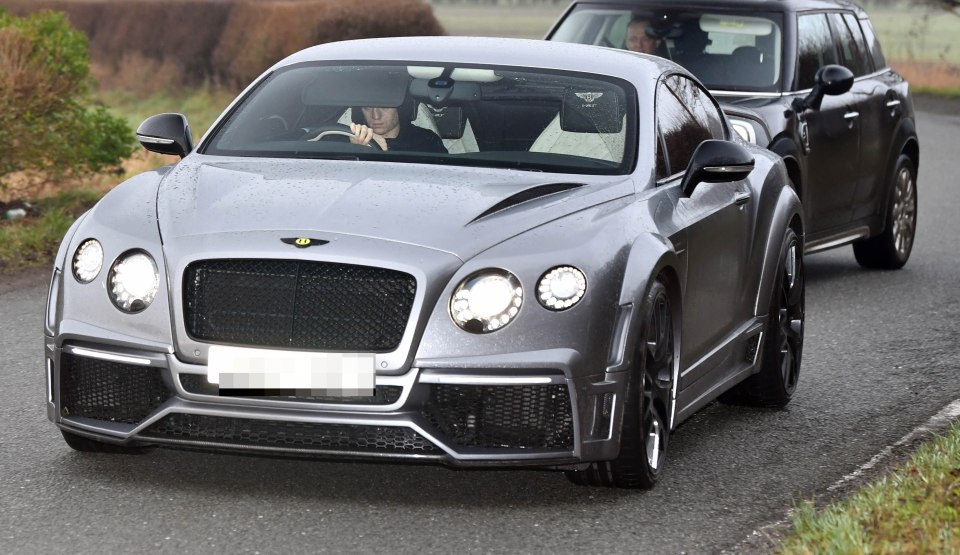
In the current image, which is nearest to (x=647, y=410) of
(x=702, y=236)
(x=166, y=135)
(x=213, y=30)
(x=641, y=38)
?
(x=702, y=236)

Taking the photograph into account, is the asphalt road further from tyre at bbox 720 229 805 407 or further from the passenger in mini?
the passenger in mini

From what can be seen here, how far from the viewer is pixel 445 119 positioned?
286 inches

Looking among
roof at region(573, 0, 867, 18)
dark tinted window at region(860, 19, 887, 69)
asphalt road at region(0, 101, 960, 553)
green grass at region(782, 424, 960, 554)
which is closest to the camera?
green grass at region(782, 424, 960, 554)

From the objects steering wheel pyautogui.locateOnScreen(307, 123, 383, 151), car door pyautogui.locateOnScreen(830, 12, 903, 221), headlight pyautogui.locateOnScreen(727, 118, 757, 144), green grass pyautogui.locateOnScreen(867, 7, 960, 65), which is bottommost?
green grass pyautogui.locateOnScreen(867, 7, 960, 65)

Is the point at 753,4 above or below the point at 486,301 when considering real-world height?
below

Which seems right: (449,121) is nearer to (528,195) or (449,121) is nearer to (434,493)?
(528,195)

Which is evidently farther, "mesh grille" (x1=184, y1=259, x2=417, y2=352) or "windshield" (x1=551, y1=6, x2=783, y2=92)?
"windshield" (x1=551, y1=6, x2=783, y2=92)

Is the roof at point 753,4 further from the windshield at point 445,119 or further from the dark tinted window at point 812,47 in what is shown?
the windshield at point 445,119

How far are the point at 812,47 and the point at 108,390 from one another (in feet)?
24.1

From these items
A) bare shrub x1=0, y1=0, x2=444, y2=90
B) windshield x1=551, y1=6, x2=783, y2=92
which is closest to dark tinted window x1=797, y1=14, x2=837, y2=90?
windshield x1=551, y1=6, x2=783, y2=92

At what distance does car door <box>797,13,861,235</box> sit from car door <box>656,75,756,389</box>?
12.0ft

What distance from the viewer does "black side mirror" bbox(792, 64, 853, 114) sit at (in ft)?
38.2

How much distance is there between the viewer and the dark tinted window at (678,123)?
7.41 meters

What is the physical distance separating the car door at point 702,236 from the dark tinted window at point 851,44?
16.9ft
